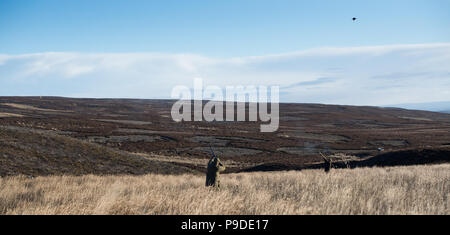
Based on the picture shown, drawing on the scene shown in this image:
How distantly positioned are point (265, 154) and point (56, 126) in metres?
37.5

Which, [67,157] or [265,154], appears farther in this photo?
[265,154]

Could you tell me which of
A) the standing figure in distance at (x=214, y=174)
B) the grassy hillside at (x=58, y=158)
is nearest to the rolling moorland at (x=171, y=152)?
the grassy hillside at (x=58, y=158)

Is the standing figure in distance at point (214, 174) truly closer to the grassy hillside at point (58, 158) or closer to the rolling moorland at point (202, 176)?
the rolling moorland at point (202, 176)

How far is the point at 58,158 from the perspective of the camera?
24.5 m

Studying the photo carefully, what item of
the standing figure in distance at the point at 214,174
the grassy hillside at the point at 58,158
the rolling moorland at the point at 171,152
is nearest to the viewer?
the standing figure in distance at the point at 214,174

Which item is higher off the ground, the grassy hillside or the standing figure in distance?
the standing figure in distance

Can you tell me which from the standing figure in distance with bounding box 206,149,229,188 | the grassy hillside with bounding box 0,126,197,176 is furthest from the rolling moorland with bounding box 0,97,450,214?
the standing figure in distance with bounding box 206,149,229,188

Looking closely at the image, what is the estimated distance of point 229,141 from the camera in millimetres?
55625

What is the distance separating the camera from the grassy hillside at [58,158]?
2155cm

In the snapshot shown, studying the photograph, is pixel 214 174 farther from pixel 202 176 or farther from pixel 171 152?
pixel 171 152

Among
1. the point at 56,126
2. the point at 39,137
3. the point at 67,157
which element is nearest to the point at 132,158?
the point at 67,157

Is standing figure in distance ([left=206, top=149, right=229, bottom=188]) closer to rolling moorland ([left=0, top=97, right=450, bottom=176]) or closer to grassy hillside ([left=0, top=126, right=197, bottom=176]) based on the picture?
rolling moorland ([left=0, top=97, right=450, bottom=176])

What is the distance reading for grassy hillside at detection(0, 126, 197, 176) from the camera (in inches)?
848
